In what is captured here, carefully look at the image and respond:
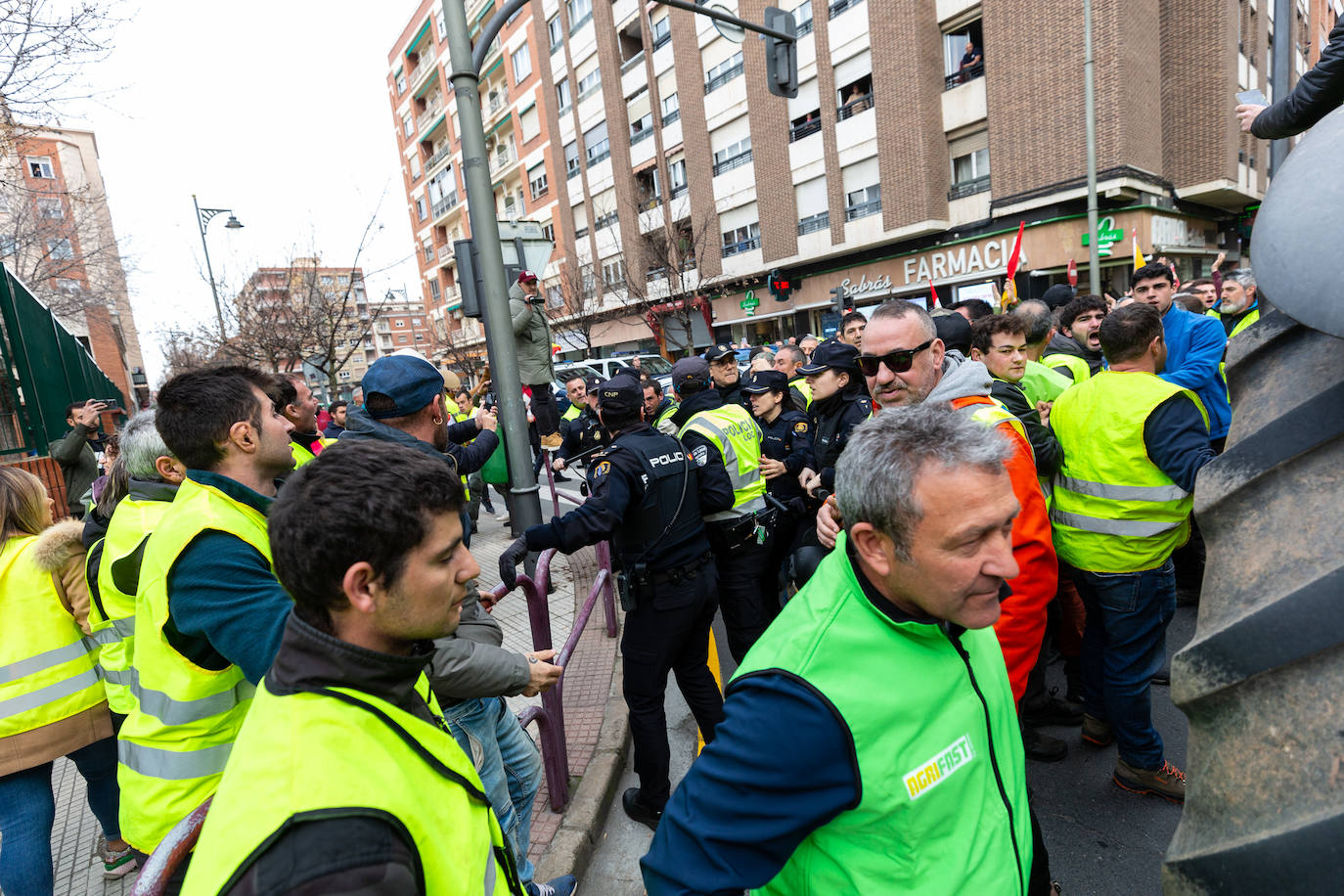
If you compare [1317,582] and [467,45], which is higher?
[467,45]

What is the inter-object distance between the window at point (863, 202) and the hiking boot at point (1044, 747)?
70.3ft

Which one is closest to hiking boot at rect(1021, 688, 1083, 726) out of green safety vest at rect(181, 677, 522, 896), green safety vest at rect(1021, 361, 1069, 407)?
green safety vest at rect(1021, 361, 1069, 407)

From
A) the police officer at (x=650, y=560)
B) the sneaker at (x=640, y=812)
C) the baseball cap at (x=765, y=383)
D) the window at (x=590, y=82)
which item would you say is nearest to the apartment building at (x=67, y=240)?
the baseball cap at (x=765, y=383)

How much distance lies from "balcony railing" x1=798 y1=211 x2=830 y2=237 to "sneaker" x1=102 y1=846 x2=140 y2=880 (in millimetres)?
24183

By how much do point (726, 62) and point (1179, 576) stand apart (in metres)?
25.9

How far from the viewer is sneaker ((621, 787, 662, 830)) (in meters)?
3.22

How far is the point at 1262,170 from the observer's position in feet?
80.8

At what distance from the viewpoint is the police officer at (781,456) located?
15.7 ft

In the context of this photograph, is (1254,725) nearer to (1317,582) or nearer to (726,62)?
(1317,582)

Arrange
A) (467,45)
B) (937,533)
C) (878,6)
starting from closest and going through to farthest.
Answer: (937,533) → (467,45) → (878,6)

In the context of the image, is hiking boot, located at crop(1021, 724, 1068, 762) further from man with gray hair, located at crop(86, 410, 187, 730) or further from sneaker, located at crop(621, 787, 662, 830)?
man with gray hair, located at crop(86, 410, 187, 730)

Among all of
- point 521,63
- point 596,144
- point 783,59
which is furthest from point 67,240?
point 521,63

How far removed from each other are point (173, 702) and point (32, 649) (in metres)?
1.31

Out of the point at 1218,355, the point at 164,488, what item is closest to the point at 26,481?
the point at 164,488
